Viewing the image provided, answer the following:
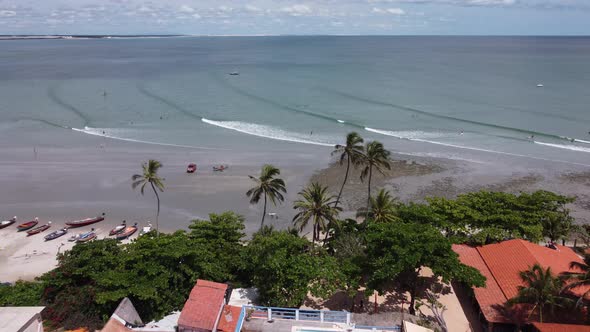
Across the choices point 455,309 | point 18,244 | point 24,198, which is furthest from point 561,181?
point 24,198

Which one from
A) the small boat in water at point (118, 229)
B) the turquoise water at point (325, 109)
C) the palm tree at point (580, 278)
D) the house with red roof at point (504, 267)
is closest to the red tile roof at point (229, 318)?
the house with red roof at point (504, 267)

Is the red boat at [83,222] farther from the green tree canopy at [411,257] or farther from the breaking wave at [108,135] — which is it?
the green tree canopy at [411,257]

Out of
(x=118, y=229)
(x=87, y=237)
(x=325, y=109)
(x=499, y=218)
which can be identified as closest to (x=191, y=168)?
(x=118, y=229)

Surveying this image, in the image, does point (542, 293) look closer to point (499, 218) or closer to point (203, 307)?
point (499, 218)

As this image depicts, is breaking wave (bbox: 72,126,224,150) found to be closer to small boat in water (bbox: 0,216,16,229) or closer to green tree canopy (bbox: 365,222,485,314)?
small boat in water (bbox: 0,216,16,229)

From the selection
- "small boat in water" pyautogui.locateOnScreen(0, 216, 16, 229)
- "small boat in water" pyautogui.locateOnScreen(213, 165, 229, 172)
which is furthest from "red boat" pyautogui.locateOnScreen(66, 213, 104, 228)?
"small boat in water" pyautogui.locateOnScreen(213, 165, 229, 172)
